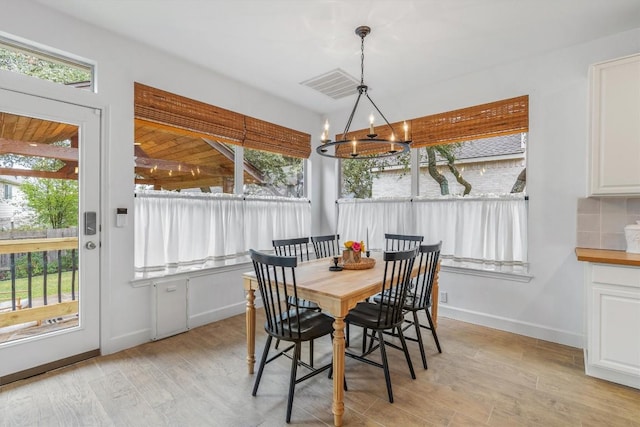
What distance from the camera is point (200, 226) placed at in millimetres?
3385

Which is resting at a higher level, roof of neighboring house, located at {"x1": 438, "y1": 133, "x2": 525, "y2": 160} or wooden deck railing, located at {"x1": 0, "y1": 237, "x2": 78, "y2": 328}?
roof of neighboring house, located at {"x1": 438, "y1": 133, "x2": 525, "y2": 160}

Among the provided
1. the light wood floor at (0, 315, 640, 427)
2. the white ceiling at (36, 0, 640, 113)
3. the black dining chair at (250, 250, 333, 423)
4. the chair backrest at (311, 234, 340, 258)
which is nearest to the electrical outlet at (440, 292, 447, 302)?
the light wood floor at (0, 315, 640, 427)

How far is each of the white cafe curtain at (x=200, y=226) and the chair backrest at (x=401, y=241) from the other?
1.38m

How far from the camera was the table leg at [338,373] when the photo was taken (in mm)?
1847

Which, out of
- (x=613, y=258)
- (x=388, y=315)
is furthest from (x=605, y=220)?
(x=388, y=315)

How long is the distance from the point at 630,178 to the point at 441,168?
1.69m

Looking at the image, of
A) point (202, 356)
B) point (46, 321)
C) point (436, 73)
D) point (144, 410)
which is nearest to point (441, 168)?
point (436, 73)

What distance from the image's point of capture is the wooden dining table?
1.87 m

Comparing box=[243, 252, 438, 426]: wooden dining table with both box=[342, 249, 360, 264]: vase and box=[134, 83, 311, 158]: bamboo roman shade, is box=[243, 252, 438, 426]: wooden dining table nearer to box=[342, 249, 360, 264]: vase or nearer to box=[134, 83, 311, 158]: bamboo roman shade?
box=[342, 249, 360, 264]: vase

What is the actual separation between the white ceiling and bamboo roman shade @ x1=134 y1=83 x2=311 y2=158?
1.50ft

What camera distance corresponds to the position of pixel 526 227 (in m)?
3.15

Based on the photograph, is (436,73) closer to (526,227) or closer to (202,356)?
(526,227)

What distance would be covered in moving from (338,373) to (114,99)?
9.50 ft

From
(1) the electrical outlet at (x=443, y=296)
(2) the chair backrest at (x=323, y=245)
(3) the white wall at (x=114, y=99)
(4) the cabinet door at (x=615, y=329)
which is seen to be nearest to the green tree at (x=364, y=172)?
(2) the chair backrest at (x=323, y=245)
